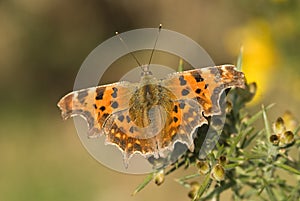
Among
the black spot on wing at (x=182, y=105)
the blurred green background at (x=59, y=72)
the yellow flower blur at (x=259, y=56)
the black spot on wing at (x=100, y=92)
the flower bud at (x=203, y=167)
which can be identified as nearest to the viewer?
the flower bud at (x=203, y=167)

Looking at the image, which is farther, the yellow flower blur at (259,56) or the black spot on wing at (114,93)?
the yellow flower blur at (259,56)

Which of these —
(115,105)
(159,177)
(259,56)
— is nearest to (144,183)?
(159,177)

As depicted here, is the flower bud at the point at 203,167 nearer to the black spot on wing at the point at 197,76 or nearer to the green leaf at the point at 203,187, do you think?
the green leaf at the point at 203,187

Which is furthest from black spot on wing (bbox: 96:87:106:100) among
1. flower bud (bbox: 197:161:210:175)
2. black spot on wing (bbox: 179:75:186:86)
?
flower bud (bbox: 197:161:210:175)

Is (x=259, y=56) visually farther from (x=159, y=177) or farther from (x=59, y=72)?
(x=59, y=72)

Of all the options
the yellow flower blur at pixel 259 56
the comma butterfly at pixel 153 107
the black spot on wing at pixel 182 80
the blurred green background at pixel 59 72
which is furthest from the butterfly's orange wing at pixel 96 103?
the blurred green background at pixel 59 72

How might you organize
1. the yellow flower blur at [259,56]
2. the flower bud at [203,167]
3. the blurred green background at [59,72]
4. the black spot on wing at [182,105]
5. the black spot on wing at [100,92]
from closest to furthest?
the flower bud at [203,167]
the black spot on wing at [182,105]
the black spot on wing at [100,92]
the yellow flower blur at [259,56]
the blurred green background at [59,72]
